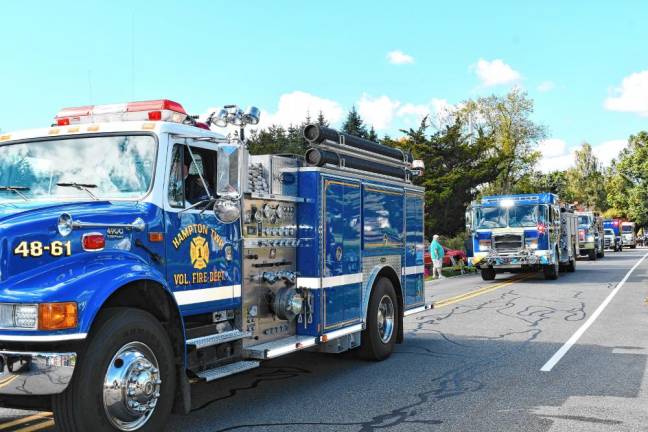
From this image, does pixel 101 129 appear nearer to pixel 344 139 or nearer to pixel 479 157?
pixel 344 139

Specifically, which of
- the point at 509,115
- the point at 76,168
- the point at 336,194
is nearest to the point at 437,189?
the point at 509,115

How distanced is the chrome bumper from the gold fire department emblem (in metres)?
1.58

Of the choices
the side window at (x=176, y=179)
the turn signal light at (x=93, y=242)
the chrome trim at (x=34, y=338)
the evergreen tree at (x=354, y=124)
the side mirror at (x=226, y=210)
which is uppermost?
the evergreen tree at (x=354, y=124)

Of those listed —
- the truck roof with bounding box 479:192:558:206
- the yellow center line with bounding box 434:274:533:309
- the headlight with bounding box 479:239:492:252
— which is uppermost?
the truck roof with bounding box 479:192:558:206

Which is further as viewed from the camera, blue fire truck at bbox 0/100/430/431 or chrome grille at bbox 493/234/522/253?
chrome grille at bbox 493/234/522/253

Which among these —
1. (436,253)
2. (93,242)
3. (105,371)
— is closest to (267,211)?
(93,242)

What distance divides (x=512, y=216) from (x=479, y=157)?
23023 mm

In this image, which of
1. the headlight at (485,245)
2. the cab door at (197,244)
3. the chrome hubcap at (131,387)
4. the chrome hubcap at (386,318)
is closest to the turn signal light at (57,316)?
the chrome hubcap at (131,387)

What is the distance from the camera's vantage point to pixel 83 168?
532 centimetres

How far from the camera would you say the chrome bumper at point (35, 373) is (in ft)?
13.4

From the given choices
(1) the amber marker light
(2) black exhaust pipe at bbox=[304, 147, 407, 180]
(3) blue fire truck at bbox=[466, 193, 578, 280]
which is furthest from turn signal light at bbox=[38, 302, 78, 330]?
(3) blue fire truck at bbox=[466, 193, 578, 280]

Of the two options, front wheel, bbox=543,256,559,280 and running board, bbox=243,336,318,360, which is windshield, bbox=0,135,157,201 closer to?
running board, bbox=243,336,318,360

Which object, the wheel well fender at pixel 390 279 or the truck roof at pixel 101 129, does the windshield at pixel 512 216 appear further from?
the truck roof at pixel 101 129

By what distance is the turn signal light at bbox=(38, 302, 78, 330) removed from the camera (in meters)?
4.12
